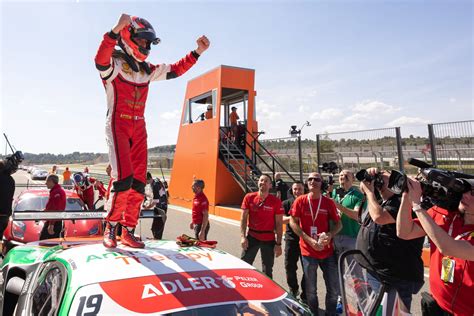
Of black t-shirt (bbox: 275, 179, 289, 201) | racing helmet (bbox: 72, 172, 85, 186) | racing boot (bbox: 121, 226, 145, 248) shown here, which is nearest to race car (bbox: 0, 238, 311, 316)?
racing boot (bbox: 121, 226, 145, 248)

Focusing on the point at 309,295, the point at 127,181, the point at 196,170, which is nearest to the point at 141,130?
the point at 127,181

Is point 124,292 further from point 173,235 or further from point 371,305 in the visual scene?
point 173,235

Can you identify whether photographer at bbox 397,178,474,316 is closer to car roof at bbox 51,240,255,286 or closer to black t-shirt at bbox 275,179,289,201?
car roof at bbox 51,240,255,286

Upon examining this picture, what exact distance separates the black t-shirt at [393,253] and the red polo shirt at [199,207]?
4.12 m

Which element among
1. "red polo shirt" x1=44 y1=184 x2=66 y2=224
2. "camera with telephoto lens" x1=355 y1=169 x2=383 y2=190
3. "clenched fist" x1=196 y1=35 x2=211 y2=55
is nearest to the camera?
"camera with telephoto lens" x1=355 y1=169 x2=383 y2=190

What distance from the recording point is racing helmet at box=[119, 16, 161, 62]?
332 cm

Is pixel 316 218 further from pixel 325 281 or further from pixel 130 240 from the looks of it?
pixel 130 240

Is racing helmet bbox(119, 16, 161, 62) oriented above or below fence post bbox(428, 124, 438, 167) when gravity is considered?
above

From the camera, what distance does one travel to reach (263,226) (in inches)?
207

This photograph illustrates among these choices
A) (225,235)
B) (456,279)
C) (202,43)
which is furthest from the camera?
(225,235)

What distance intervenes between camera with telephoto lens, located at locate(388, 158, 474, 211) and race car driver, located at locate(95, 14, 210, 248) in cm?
215

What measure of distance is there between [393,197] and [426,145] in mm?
4560

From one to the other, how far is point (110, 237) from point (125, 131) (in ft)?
3.17

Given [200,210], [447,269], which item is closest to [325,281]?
[447,269]
